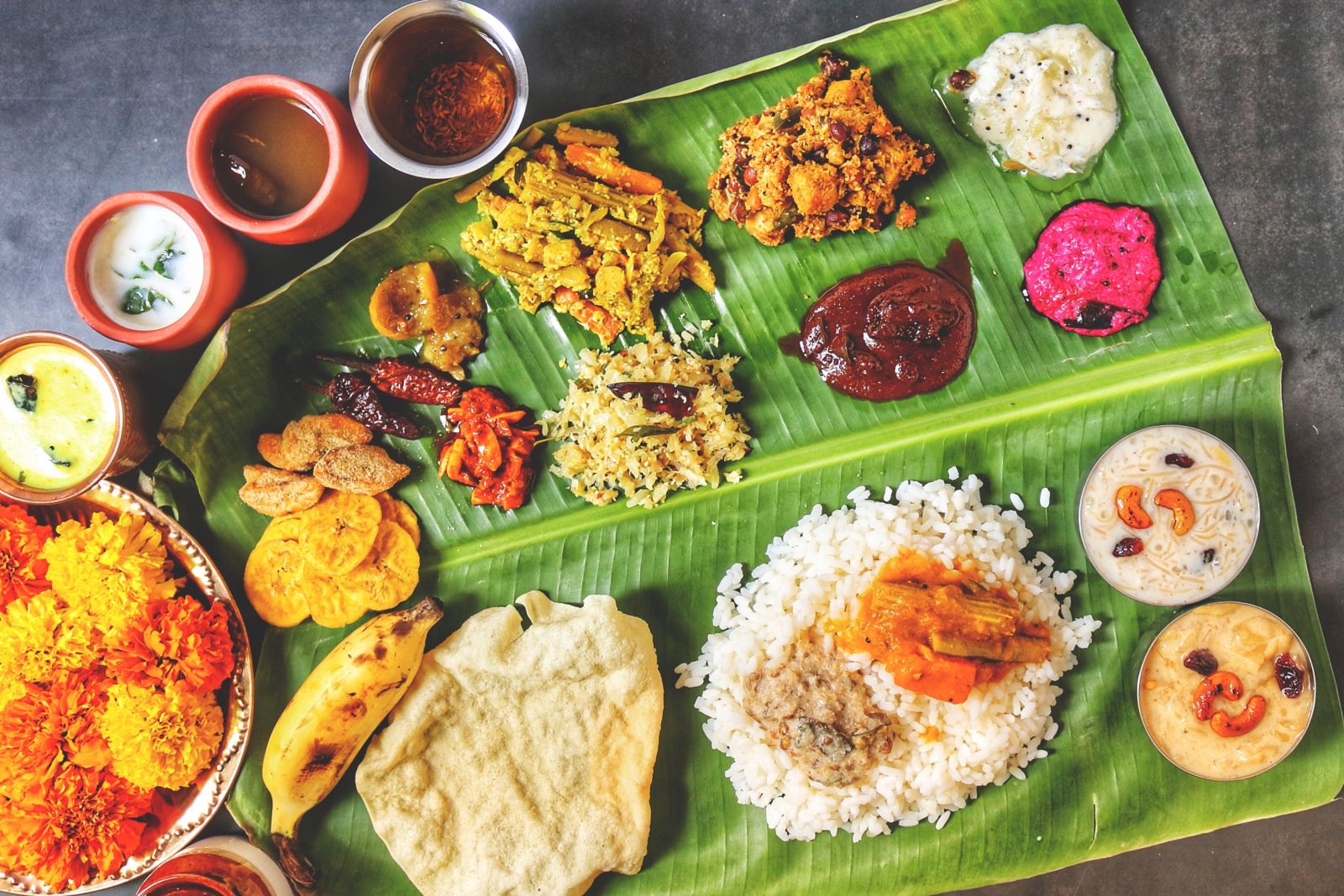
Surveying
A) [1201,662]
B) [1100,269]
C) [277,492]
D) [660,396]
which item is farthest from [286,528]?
[1201,662]

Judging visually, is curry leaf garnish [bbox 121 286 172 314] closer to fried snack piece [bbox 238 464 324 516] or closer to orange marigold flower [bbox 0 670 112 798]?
fried snack piece [bbox 238 464 324 516]

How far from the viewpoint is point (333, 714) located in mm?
3059

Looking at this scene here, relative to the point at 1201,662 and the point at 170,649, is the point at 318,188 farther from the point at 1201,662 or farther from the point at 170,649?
the point at 1201,662

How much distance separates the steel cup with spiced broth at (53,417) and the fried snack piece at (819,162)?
2.57 metres

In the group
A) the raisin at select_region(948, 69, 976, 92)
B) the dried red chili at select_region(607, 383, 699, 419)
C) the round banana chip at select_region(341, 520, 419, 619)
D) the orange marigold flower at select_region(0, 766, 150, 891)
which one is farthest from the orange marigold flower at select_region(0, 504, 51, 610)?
the raisin at select_region(948, 69, 976, 92)

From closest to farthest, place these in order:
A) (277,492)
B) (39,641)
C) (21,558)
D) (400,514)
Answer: (39,641) < (21,558) < (277,492) < (400,514)

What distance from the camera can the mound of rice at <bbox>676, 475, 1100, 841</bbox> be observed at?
3.21 meters

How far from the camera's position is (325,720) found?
10.0ft

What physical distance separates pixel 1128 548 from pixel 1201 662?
0.53 metres

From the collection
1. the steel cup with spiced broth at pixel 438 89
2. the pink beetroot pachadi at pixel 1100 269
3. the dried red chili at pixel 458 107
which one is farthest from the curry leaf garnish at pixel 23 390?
the pink beetroot pachadi at pixel 1100 269

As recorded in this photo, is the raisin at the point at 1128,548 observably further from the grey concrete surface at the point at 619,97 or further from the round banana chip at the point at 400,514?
the round banana chip at the point at 400,514

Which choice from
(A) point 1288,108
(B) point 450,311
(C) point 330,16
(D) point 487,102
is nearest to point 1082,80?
(A) point 1288,108

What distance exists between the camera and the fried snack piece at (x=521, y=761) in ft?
10.6

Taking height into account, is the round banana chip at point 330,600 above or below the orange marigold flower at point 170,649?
below
